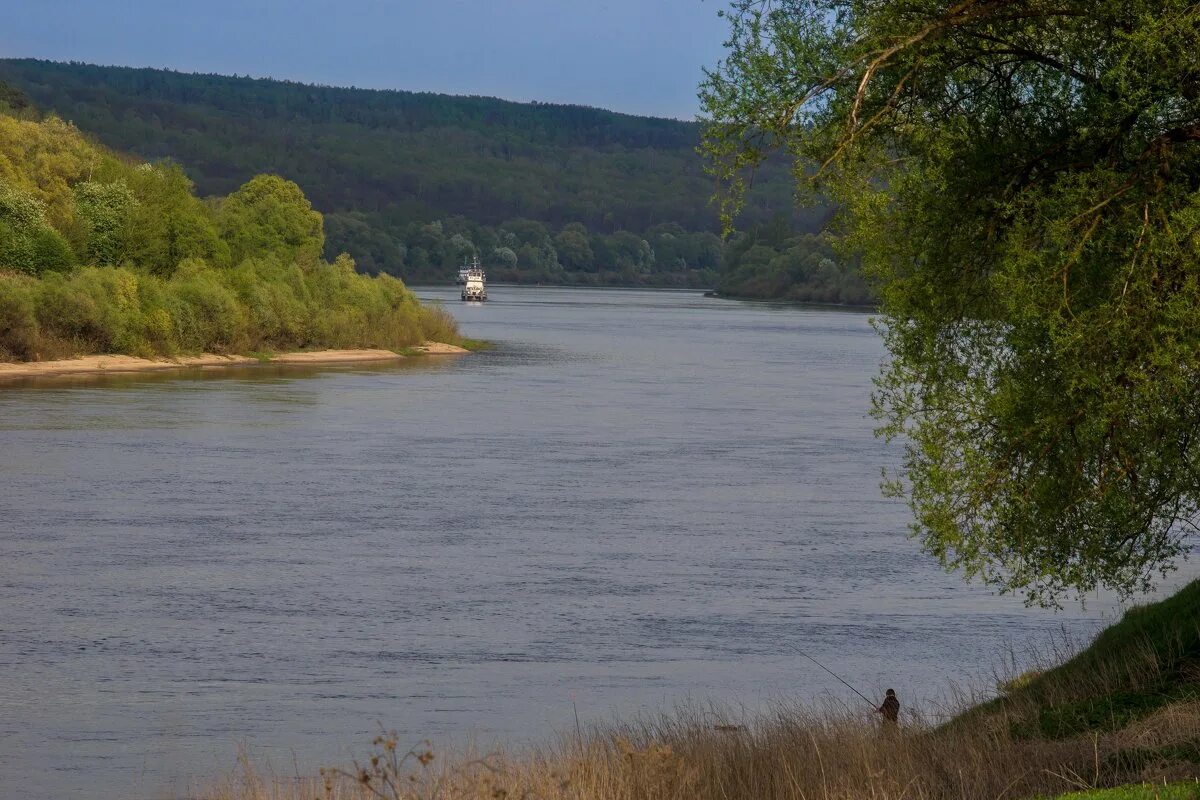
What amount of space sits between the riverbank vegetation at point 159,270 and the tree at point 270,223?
9 centimetres

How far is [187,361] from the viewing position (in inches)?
3027

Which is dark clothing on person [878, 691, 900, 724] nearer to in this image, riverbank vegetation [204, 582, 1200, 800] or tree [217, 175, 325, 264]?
riverbank vegetation [204, 582, 1200, 800]

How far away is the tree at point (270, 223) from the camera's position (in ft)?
311

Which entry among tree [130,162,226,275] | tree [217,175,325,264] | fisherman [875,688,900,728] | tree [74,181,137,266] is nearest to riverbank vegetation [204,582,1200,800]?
fisherman [875,688,900,728]

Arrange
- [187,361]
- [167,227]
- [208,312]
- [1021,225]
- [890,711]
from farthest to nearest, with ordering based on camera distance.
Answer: [167,227], [208,312], [187,361], [1021,225], [890,711]

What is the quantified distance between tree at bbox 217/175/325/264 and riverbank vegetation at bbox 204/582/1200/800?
8066cm

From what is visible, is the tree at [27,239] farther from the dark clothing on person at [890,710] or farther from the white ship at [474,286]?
the white ship at [474,286]

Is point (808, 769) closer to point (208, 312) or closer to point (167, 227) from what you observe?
point (208, 312)

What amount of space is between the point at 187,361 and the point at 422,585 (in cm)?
5371

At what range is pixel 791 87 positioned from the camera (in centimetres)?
1617

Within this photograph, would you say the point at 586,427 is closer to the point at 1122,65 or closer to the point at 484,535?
the point at 484,535

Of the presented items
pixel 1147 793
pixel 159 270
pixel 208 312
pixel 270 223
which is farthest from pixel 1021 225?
pixel 270 223

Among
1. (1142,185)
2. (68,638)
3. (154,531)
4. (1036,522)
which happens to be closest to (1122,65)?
(1142,185)

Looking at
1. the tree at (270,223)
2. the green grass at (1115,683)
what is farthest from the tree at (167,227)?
the green grass at (1115,683)
